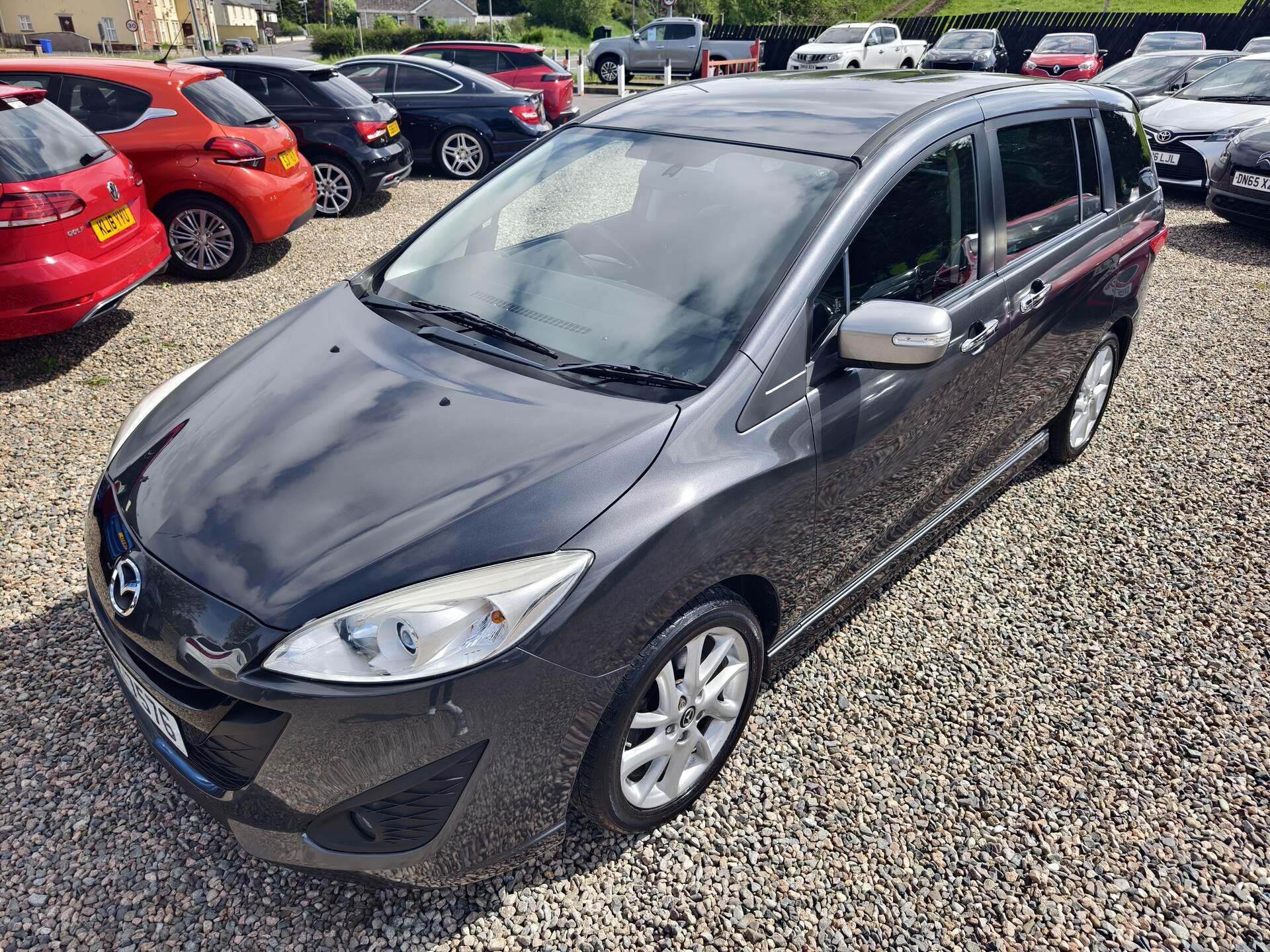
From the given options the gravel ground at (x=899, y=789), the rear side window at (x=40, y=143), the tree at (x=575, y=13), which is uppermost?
the tree at (x=575, y=13)

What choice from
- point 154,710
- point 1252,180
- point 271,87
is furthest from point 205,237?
point 1252,180

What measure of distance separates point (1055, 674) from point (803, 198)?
1.94 metres

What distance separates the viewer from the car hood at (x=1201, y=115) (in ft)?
34.4

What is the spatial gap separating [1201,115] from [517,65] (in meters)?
9.44

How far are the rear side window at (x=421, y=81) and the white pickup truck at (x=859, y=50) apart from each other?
47.2 feet

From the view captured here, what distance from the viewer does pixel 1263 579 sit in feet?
12.5

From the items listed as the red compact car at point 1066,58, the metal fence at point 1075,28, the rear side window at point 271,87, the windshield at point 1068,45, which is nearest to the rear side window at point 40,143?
the rear side window at point 271,87

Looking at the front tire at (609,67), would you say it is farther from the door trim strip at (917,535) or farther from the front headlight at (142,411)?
the front headlight at (142,411)

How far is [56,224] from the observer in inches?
190

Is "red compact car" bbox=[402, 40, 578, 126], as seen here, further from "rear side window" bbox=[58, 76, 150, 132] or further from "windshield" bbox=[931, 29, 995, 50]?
"windshield" bbox=[931, 29, 995, 50]

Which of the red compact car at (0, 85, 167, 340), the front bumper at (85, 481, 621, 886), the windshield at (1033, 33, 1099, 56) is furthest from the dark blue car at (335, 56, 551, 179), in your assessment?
the windshield at (1033, 33, 1099, 56)

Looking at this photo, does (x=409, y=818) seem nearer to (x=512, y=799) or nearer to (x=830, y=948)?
(x=512, y=799)

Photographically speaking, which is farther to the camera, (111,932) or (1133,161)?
(1133,161)

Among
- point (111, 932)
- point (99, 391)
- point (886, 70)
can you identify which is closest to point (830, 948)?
point (111, 932)
